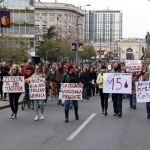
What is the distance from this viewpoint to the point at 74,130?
41.8 ft

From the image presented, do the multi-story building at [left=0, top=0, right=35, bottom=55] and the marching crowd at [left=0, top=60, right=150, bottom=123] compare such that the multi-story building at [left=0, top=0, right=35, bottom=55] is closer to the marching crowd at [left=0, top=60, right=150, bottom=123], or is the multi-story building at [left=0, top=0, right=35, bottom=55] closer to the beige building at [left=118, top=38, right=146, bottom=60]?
the marching crowd at [left=0, top=60, right=150, bottom=123]

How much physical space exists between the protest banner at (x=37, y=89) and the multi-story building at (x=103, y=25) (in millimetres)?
135669

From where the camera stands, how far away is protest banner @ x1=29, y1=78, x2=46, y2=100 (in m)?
15.3

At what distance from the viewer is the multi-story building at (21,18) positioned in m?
89.5

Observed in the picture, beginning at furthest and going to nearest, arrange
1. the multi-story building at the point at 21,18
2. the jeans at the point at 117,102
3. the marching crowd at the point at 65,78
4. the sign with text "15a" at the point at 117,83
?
1. the multi-story building at the point at 21,18
2. the sign with text "15a" at the point at 117,83
3. the jeans at the point at 117,102
4. the marching crowd at the point at 65,78

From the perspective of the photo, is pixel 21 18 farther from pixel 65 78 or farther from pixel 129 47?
pixel 129 47

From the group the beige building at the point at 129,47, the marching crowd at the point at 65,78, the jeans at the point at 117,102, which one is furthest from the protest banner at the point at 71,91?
the beige building at the point at 129,47

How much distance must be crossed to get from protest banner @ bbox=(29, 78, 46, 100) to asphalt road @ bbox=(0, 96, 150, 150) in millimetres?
739

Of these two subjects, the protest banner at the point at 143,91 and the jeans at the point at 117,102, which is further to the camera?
the jeans at the point at 117,102

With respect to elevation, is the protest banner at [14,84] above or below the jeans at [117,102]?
above

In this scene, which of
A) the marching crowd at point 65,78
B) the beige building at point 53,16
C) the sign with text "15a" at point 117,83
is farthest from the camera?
the beige building at point 53,16

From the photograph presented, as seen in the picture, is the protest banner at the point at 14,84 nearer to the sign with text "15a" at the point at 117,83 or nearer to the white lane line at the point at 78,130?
the white lane line at the point at 78,130

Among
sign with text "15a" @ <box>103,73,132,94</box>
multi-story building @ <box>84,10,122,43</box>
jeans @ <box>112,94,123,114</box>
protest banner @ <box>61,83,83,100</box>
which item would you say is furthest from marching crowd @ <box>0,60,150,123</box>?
multi-story building @ <box>84,10,122,43</box>

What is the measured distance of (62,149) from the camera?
991 cm
